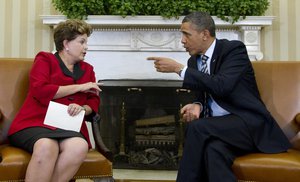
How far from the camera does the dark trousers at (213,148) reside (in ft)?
6.42

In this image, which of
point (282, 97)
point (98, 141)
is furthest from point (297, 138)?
point (98, 141)

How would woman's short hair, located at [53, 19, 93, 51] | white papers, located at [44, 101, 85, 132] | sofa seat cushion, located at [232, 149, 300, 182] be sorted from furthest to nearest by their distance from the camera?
woman's short hair, located at [53, 19, 93, 51] → white papers, located at [44, 101, 85, 132] → sofa seat cushion, located at [232, 149, 300, 182]

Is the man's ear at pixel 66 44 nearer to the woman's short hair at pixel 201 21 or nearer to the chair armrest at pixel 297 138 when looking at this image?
the woman's short hair at pixel 201 21

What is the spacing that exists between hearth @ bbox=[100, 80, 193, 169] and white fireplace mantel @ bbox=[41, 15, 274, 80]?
0.19m

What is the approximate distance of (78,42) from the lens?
2.41 m

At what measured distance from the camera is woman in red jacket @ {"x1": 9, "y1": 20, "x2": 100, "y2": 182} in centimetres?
202

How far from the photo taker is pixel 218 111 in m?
2.29

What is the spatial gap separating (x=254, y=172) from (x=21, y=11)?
9.95ft

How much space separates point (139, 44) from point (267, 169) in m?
2.18

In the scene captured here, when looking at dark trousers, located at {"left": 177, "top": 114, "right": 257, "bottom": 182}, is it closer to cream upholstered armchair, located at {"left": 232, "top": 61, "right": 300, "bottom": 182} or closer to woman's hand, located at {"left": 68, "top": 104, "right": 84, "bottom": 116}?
cream upholstered armchair, located at {"left": 232, "top": 61, "right": 300, "bottom": 182}

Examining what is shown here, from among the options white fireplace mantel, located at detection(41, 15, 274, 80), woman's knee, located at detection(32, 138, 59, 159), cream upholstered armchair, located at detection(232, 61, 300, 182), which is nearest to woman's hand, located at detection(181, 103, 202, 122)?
cream upholstered armchair, located at detection(232, 61, 300, 182)

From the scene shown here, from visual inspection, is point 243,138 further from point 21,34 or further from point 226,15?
point 21,34

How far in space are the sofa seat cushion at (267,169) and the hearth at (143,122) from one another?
1.74 metres

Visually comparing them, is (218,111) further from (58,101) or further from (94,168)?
(58,101)
